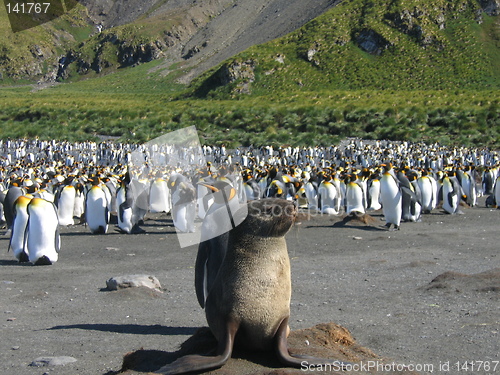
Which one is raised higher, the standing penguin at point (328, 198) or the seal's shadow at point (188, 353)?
the standing penguin at point (328, 198)

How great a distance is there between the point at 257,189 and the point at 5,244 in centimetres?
639

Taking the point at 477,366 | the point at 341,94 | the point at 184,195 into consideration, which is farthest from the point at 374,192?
the point at 341,94

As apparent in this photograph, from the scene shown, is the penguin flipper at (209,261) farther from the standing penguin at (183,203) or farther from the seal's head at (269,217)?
the standing penguin at (183,203)

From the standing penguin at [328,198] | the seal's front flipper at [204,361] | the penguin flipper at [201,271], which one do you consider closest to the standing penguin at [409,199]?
the standing penguin at [328,198]

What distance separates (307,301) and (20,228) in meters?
4.63

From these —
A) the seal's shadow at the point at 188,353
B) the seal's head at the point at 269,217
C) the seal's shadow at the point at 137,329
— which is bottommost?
the seal's shadow at the point at 137,329

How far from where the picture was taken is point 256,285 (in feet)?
11.6

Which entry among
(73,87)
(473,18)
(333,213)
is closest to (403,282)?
(333,213)

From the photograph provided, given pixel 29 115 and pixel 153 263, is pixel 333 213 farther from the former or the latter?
pixel 29 115

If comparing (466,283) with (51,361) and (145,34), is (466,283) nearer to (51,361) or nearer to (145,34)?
(51,361)

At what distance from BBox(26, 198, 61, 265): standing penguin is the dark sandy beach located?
19cm

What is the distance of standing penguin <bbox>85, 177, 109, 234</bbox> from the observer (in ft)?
38.9

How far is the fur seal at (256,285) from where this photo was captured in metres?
3.47

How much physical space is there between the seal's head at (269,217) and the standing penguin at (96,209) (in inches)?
346
